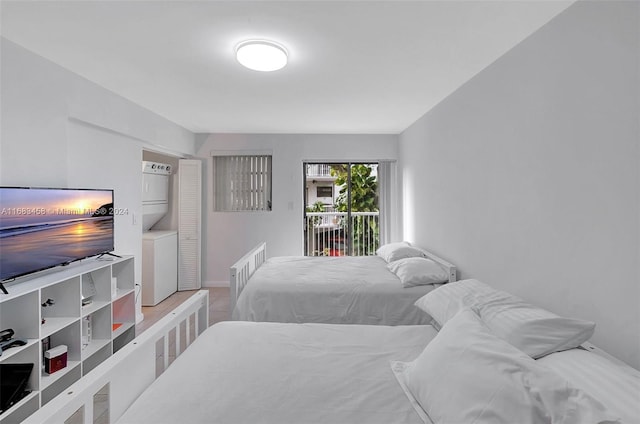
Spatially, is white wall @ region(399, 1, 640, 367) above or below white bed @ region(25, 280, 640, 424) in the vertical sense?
above

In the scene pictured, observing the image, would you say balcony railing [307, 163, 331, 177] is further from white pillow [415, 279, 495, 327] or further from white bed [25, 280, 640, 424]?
white bed [25, 280, 640, 424]

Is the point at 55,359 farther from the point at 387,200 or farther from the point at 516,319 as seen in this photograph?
the point at 387,200

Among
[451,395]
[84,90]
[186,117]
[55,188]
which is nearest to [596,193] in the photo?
[451,395]

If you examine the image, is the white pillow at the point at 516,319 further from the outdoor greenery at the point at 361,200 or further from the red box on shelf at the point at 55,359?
the outdoor greenery at the point at 361,200

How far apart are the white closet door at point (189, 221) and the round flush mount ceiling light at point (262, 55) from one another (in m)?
3.00

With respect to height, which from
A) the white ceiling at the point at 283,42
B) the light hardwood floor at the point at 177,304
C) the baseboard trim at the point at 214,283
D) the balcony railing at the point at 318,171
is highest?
the white ceiling at the point at 283,42

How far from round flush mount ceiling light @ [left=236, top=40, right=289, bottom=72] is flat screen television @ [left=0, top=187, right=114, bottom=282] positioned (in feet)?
5.45

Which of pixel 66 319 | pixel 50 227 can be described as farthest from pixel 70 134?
pixel 66 319

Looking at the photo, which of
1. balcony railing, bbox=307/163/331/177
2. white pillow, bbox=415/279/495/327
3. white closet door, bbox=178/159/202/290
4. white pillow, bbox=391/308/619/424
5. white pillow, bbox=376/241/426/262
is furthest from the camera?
balcony railing, bbox=307/163/331/177

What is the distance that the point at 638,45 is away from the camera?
1.25 metres

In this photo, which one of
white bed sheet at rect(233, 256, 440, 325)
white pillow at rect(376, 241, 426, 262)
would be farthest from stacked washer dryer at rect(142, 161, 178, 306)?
white pillow at rect(376, 241, 426, 262)

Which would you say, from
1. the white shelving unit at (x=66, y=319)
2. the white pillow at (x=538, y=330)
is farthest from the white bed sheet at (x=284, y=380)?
the white shelving unit at (x=66, y=319)

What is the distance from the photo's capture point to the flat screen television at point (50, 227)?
1960mm

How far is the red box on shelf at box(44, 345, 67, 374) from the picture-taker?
2.14 m
